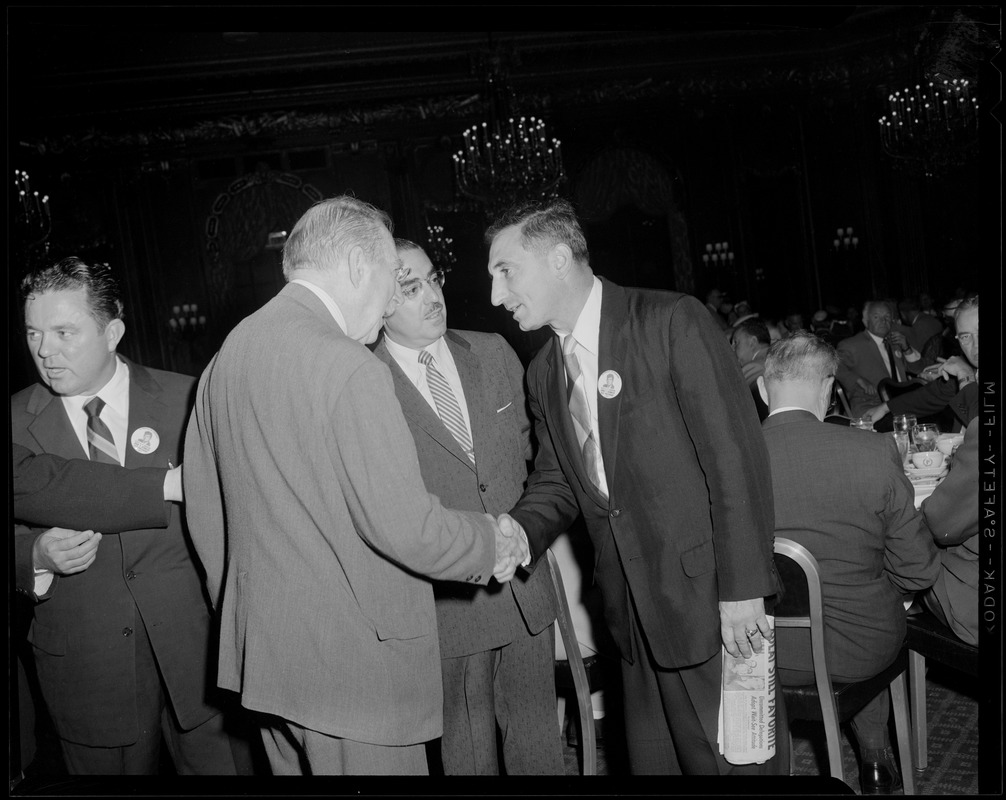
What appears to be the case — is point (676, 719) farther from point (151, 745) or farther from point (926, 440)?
point (926, 440)

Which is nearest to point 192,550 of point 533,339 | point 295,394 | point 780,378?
point 295,394

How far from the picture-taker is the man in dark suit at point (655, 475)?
204 cm

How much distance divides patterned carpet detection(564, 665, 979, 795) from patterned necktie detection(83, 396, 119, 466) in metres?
1.78

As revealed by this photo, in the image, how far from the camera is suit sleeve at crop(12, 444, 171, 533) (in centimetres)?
210

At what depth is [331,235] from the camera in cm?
186

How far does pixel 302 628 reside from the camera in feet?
5.79

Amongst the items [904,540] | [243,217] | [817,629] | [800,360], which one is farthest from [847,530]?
[243,217]

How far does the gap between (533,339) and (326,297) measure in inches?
349

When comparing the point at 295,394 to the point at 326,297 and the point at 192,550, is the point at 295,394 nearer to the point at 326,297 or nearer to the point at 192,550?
the point at 326,297

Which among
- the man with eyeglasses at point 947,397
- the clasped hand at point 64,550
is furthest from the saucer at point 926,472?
the clasped hand at point 64,550

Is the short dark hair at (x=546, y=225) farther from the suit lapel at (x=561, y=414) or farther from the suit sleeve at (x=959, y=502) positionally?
the suit sleeve at (x=959, y=502)

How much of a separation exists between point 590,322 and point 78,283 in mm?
1256

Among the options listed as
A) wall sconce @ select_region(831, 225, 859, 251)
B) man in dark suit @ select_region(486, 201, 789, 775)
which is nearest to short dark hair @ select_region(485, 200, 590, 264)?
man in dark suit @ select_region(486, 201, 789, 775)

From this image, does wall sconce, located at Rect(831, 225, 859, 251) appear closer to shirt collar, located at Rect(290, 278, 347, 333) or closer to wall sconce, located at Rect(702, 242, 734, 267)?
wall sconce, located at Rect(702, 242, 734, 267)
